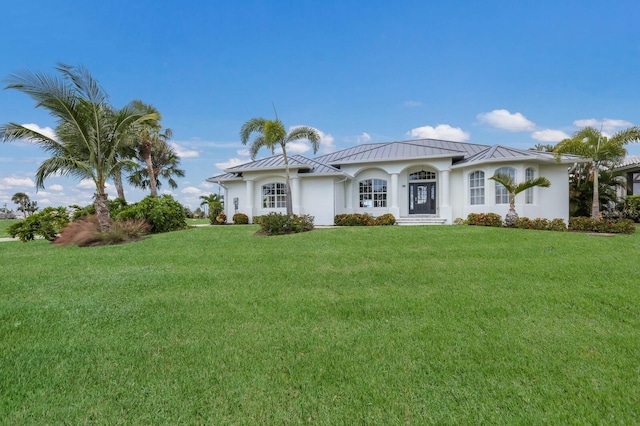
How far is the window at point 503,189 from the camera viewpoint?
52.3 ft

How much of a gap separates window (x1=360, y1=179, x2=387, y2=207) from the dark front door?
1.66m

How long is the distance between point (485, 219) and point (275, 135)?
36.8 ft

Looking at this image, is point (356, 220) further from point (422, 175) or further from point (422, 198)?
point (422, 175)

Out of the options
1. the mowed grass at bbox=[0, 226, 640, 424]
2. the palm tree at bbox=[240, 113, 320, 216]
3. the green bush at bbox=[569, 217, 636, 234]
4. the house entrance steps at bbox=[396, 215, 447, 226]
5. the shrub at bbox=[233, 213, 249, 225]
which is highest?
the palm tree at bbox=[240, 113, 320, 216]

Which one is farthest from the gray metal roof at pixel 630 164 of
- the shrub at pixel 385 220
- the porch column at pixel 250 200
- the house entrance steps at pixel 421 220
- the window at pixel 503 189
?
the porch column at pixel 250 200

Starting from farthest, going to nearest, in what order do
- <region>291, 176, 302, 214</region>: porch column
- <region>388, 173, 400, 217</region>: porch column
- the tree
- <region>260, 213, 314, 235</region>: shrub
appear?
1. the tree
2. <region>291, 176, 302, 214</region>: porch column
3. <region>388, 173, 400, 217</region>: porch column
4. <region>260, 213, 314, 235</region>: shrub

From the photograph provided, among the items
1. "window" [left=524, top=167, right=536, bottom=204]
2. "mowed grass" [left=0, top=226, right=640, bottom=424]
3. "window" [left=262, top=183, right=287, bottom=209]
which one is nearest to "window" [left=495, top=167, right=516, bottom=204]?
"window" [left=524, top=167, right=536, bottom=204]

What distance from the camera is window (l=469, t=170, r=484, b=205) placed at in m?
16.7

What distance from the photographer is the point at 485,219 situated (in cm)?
1551

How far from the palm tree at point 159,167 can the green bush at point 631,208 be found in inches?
1327

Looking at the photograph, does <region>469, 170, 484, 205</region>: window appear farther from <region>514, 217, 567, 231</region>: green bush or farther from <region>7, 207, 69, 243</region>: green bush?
<region>7, 207, 69, 243</region>: green bush

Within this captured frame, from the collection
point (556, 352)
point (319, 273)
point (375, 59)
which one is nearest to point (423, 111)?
point (375, 59)

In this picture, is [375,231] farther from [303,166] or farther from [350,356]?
[350,356]

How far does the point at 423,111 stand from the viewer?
69.1 feet
